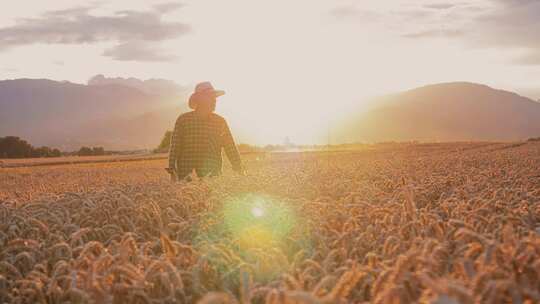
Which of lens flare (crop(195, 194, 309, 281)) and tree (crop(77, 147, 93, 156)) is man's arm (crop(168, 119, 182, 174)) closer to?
lens flare (crop(195, 194, 309, 281))

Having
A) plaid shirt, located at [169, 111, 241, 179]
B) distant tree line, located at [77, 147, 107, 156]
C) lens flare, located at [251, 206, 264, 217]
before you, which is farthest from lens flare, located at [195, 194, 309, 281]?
distant tree line, located at [77, 147, 107, 156]

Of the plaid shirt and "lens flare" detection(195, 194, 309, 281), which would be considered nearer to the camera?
"lens flare" detection(195, 194, 309, 281)

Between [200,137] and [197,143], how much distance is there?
0.13 m

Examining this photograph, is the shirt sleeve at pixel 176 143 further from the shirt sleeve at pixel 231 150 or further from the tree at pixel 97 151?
the tree at pixel 97 151

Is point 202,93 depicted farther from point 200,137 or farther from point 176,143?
point 176,143

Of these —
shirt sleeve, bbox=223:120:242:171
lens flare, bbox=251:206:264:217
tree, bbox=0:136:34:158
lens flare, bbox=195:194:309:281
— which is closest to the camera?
lens flare, bbox=195:194:309:281

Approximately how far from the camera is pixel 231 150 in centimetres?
1102

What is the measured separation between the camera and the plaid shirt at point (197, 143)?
11094mm

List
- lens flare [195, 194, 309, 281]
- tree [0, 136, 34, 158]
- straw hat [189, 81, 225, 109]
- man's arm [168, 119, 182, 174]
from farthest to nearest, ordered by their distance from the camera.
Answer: tree [0, 136, 34, 158] → straw hat [189, 81, 225, 109] → man's arm [168, 119, 182, 174] → lens flare [195, 194, 309, 281]

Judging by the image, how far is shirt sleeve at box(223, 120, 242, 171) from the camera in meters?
10.8

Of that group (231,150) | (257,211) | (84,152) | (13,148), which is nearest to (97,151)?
(84,152)

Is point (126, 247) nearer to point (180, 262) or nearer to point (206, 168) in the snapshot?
point (180, 262)

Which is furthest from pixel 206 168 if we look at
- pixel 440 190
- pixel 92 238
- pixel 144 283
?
pixel 144 283

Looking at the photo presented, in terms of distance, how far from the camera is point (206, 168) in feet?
36.7
